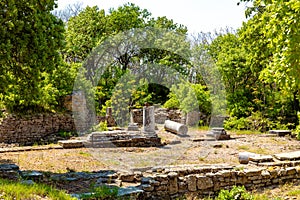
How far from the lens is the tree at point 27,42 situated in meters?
8.34

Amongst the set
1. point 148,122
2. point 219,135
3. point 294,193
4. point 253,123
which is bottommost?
point 294,193

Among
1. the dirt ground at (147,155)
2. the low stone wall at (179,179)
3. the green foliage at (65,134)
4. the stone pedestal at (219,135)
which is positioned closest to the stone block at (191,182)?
the low stone wall at (179,179)

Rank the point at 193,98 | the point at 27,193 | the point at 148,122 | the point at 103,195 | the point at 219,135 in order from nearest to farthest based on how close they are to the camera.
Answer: the point at 27,193 → the point at 103,195 → the point at 148,122 → the point at 219,135 → the point at 193,98

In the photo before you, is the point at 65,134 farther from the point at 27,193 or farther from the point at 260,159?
the point at 27,193

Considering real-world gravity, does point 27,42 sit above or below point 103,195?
above

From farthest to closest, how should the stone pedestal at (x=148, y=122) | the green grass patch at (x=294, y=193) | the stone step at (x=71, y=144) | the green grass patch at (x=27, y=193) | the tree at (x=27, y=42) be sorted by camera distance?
the stone pedestal at (x=148, y=122) < the stone step at (x=71, y=144) < the tree at (x=27, y=42) < the green grass patch at (x=294, y=193) < the green grass patch at (x=27, y=193)

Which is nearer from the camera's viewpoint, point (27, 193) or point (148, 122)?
point (27, 193)

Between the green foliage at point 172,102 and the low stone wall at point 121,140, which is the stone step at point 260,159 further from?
the green foliage at point 172,102

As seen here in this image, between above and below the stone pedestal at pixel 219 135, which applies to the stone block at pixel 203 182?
below

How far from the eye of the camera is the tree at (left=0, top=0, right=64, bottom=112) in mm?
8344

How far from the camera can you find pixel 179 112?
24672 mm

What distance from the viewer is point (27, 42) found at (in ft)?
28.1

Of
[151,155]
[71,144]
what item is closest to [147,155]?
[151,155]

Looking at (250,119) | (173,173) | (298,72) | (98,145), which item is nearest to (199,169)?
(173,173)
